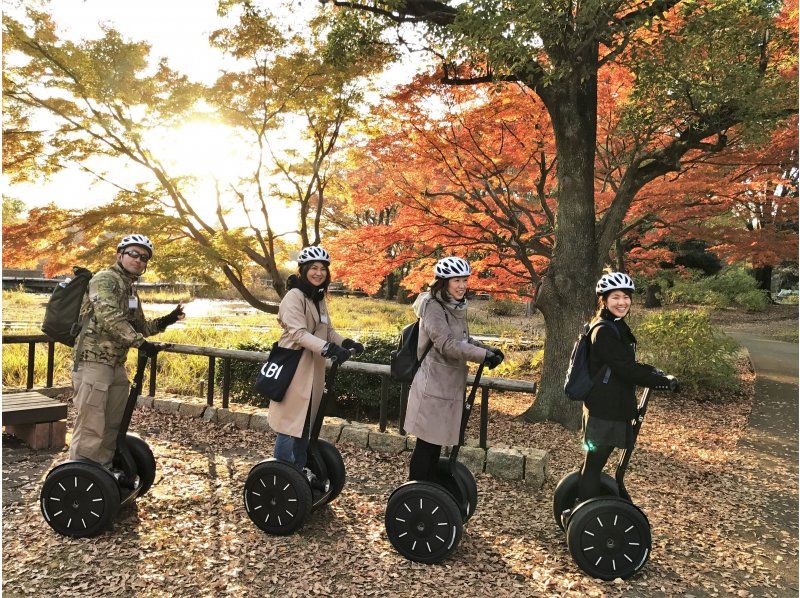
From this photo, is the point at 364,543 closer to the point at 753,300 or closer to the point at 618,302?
the point at 618,302

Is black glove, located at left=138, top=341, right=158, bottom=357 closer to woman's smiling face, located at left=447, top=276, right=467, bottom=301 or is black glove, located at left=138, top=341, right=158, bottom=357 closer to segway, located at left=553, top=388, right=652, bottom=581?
woman's smiling face, located at left=447, top=276, right=467, bottom=301

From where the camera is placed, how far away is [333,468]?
4.15 metres

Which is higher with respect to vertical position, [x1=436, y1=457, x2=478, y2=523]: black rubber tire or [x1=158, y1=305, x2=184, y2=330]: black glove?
[x1=158, y1=305, x2=184, y2=330]: black glove

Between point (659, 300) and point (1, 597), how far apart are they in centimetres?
2632

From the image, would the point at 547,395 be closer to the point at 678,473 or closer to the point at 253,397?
the point at 678,473

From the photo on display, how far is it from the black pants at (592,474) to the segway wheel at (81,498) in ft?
9.88

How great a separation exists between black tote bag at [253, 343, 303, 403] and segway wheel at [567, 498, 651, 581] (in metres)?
2.06

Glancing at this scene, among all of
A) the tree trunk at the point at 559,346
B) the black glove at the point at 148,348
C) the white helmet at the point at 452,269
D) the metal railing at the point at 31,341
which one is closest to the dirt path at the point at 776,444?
the tree trunk at the point at 559,346

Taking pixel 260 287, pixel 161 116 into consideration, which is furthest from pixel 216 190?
pixel 260 287

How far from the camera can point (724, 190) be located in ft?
29.3

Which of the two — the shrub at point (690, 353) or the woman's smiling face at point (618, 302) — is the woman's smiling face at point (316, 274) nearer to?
the woman's smiling face at point (618, 302)

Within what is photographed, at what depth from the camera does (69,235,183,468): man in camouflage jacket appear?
362 centimetres

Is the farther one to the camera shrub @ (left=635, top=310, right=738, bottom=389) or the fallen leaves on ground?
shrub @ (left=635, top=310, right=738, bottom=389)

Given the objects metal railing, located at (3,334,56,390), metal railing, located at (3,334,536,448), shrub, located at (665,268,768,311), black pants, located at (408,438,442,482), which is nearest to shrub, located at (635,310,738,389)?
metal railing, located at (3,334,536,448)
